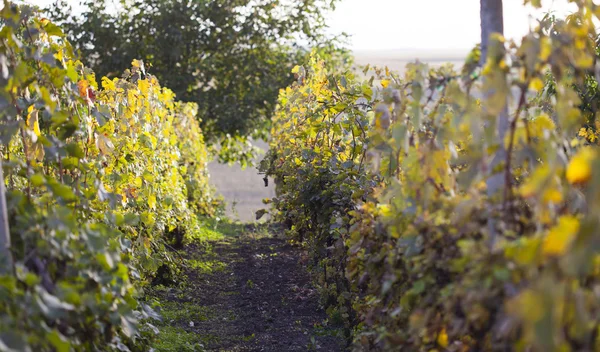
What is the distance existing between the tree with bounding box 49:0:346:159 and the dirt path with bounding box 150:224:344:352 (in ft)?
34.9

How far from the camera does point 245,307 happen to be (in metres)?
6.33

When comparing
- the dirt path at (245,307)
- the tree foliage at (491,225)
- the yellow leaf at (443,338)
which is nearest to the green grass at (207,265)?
the dirt path at (245,307)

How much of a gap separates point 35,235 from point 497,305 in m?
1.63

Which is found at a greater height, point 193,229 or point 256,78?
point 256,78

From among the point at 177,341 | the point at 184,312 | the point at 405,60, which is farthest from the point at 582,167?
the point at 405,60

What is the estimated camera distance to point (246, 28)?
1991 cm

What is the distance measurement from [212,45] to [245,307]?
1465cm

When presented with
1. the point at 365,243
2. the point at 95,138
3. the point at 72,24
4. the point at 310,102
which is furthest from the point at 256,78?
the point at 365,243

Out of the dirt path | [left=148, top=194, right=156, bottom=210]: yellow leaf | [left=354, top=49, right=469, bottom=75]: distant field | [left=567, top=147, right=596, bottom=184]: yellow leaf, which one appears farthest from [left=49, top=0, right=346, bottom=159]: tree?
[left=567, top=147, right=596, bottom=184]: yellow leaf

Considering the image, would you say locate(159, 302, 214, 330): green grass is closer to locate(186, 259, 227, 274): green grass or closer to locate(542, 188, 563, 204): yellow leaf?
locate(186, 259, 227, 274): green grass

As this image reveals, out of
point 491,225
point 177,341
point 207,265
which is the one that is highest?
point 491,225

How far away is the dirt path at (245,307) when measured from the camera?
5145 mm

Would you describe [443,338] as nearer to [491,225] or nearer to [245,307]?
[491,225]

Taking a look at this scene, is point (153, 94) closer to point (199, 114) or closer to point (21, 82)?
point (21, 82)
